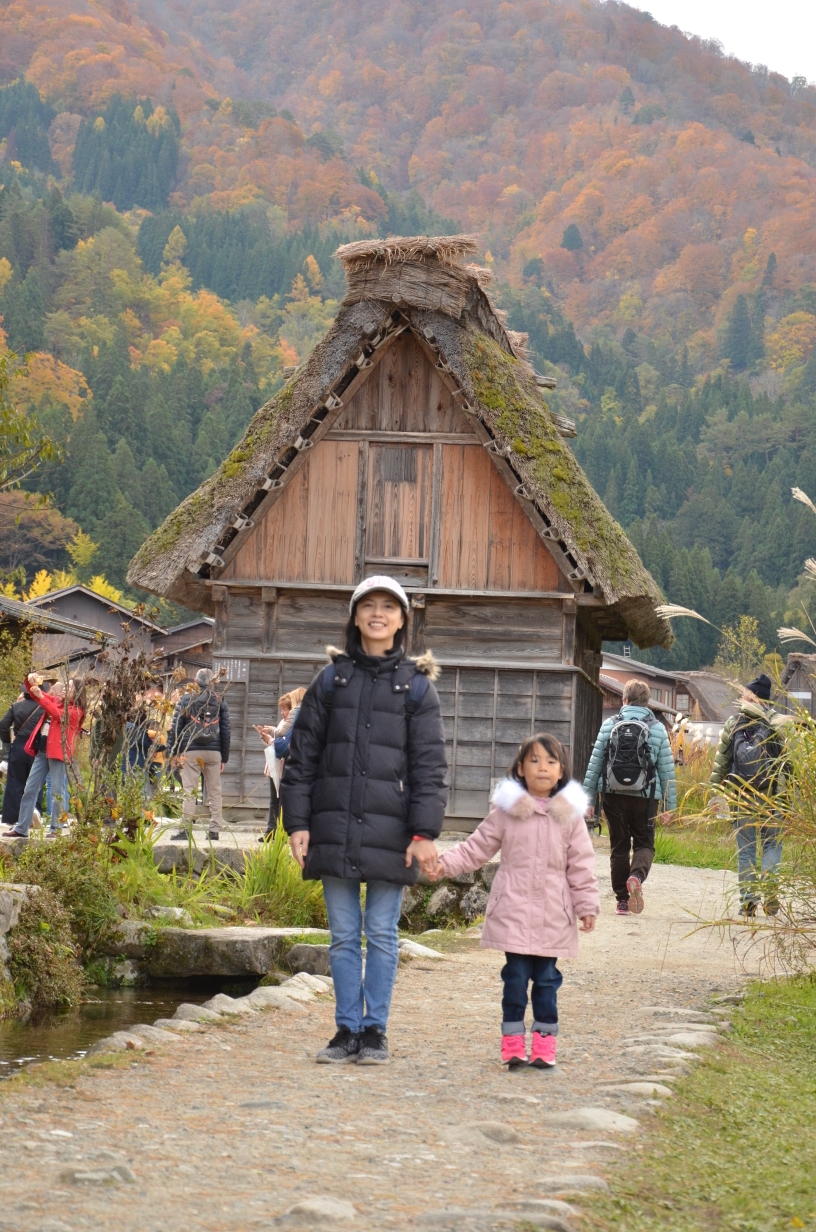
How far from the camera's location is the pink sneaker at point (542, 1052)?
536 cm

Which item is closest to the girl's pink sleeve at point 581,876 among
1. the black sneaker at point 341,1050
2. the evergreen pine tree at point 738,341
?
the black sneaker at point 341,1050

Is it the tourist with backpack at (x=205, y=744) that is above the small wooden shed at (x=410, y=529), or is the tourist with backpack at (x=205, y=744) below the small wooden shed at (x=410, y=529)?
below

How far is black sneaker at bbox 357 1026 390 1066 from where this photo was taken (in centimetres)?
542

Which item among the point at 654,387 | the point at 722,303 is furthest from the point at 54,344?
the point at 722,303

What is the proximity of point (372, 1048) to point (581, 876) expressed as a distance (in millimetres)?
1039

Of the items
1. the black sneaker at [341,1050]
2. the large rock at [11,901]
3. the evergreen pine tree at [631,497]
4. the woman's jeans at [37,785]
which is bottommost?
the black sneaker at [341,1050]

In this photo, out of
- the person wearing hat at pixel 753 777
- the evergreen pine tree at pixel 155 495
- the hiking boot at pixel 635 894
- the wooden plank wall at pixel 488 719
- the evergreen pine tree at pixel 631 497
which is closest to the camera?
the person wearing hat at pixel 753 777

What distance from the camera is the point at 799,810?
666 cm

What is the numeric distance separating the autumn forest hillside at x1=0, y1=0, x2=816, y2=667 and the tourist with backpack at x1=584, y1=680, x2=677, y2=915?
44154 mm

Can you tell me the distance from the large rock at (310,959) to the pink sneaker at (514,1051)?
9.43 ft

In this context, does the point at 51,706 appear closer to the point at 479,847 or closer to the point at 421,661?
the point at 421,661

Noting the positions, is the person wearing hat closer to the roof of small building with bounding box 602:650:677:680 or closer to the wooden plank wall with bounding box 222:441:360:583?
the wooden plank wall with bounding box 222:441:360:583

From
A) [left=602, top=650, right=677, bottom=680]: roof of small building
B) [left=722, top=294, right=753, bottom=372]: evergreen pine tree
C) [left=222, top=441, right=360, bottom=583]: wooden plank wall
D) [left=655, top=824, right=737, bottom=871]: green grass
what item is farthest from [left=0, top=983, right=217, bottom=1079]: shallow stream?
[left=722, top=294, right=753, bottom=372]: evergreen pine tree

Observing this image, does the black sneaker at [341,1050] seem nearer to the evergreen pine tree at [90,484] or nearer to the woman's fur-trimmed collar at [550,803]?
the woman's fur-trimmed collar at [550,803]
